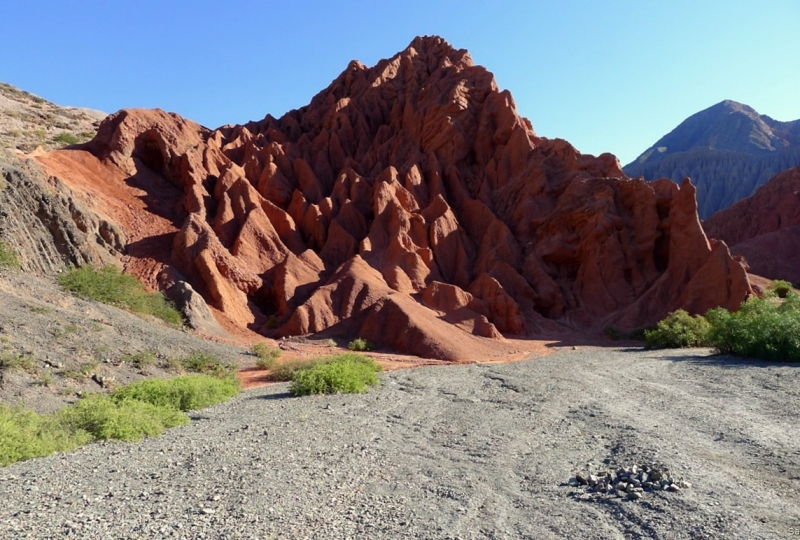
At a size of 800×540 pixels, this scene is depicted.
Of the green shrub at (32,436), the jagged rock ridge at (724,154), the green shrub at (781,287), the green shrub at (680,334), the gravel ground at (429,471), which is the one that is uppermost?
the jagged rock ridge at (724,154)

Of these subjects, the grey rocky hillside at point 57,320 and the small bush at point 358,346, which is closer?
the grey rocky hillside at point 57,320

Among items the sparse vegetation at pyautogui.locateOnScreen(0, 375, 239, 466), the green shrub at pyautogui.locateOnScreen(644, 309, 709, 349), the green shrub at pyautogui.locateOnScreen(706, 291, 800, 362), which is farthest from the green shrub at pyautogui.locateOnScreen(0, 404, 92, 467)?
the green shrub at pyautogui.locateOnScreen(644, 309, 709, 349)

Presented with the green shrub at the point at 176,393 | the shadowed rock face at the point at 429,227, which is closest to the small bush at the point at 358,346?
the shadowed rock face at the point at 429,227

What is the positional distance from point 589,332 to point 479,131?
2209 cm

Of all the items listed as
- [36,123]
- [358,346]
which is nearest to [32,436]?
[358,346]

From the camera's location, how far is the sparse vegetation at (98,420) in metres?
8.62

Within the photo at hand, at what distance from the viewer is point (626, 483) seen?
6633 mm

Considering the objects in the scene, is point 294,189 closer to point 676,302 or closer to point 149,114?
point 149,114

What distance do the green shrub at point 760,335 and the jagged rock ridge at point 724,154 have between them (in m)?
69.8

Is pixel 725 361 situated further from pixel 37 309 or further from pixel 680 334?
pixel 37 309

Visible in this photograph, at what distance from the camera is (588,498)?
21.1ft

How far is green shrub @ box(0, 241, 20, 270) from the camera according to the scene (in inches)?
785

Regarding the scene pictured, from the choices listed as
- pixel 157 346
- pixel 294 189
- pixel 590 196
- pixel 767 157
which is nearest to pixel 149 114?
pixel 294 189

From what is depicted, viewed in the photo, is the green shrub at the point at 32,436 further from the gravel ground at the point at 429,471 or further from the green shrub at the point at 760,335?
the green shrub at the point at 760,335
